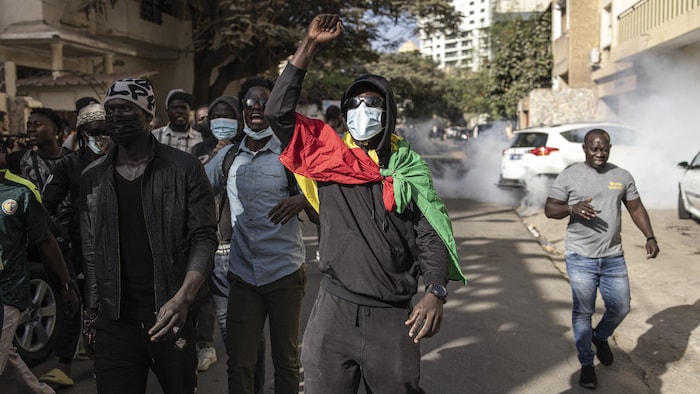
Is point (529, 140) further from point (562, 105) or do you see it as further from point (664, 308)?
point (562, 105)

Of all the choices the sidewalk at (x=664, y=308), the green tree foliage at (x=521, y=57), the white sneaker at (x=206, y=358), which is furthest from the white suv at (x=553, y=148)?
the green tree foliage at (x=521, y=57)

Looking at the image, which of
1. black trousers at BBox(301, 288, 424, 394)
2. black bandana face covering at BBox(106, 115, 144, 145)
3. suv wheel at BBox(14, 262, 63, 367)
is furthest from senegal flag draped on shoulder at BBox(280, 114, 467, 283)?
suv wheel at BBox(14, 262, 63, 367)

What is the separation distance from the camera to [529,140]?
14.4 metres

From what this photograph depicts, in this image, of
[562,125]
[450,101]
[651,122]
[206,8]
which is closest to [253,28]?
[206,8]

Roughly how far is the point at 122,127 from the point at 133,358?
0.97 meters

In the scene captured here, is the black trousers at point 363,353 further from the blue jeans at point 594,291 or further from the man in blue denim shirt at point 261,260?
the blue jeans at point 594,291

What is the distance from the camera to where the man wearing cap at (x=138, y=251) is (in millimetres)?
2740

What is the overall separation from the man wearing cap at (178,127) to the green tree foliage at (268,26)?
10.7 meters

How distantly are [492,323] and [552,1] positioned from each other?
23.7 meters

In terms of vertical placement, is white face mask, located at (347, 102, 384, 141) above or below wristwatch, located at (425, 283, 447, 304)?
above

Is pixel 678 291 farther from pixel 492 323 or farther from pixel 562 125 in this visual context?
pixel 562 125

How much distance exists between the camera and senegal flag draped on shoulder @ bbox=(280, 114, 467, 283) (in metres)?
2.66

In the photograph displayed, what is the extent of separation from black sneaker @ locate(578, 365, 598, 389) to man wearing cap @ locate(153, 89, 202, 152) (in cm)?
386

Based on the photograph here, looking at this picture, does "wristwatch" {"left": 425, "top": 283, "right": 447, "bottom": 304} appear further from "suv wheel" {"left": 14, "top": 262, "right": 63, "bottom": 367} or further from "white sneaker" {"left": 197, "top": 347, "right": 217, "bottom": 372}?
"suv wheel" {"left": 14, "top": 262, "right": 63, "bottom": 367}
